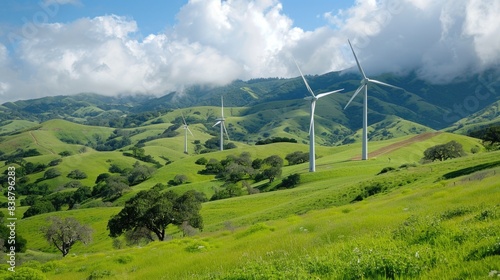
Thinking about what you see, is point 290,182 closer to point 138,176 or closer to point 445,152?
point 445,152

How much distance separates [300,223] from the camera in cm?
2902

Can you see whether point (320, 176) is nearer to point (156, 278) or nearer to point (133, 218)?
point (133, 218)

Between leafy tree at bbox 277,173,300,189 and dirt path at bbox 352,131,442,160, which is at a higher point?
dirt path at bbox 352,131,442,160

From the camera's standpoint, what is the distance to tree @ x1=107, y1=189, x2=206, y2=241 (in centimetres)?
6938

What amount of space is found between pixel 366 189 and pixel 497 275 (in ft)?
215

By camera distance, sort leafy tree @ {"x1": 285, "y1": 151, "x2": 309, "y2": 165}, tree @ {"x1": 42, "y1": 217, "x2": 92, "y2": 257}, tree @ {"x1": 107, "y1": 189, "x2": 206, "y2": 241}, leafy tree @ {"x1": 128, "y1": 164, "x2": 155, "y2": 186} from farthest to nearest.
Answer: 1. leafy tree @ {"x1": 285, "y1": 151, "x2": 309, "y2": 165}
2. leafy tree @ {"x1": 128, "y1": 164, "x2": 155, "y2": 186}
3. tree @ {"x1": 42, "y1": 217, "x2": 92, "y2": 257}
4. tree @ {"x1": 107, "y1": 189, "x2": 206, "y2": 241}

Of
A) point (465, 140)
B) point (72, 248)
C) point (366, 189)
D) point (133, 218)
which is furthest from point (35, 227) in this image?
point (465, 140)

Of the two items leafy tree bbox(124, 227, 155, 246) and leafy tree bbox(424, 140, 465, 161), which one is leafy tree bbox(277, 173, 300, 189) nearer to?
leafy tree bbox(424, 140, 465, 161)

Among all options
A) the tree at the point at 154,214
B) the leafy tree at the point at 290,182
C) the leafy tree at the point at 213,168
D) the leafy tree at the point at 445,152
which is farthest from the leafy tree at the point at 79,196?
the leafy tree at the point at 445,152

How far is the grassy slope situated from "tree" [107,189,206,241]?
16.9 ft

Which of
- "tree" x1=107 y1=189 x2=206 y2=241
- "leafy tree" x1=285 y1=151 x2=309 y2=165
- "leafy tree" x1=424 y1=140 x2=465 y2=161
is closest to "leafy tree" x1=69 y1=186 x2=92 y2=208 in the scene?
"leafy tree" x1=285 y1=151 x2=309 y2=165

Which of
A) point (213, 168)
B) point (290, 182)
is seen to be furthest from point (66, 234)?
point (213, 168)

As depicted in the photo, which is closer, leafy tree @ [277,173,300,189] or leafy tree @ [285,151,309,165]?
leafy tree @ [277,173,300,189]

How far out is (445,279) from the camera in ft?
26.3
